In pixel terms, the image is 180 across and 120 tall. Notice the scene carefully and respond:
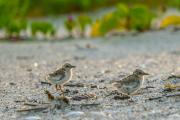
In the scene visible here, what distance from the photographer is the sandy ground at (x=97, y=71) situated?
6832mm

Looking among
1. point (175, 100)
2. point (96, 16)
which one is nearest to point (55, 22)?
point (96, 16)

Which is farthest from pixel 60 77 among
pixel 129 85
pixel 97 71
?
pixel 97 71

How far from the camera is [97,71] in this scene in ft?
34.8

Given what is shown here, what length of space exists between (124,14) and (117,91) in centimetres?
730

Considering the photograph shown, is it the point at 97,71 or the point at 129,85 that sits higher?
the point at 97,71

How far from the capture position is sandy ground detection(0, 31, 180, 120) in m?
6.83

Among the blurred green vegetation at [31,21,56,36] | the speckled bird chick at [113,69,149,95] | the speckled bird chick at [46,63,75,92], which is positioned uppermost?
the blurred green vegetation at [31,21,56,36]

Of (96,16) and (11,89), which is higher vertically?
(96,16)

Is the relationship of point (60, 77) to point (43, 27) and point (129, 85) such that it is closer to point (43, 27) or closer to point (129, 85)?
point (129, 85)

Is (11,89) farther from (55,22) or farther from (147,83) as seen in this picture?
(55,22)

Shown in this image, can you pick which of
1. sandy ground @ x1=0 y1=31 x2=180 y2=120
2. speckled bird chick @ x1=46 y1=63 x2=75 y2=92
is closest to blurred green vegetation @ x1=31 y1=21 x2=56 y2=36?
sandy ground @ x1=0 y1=31 x2=180 y2=120

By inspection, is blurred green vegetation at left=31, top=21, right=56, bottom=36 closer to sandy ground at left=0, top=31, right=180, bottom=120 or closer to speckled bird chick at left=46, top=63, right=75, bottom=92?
sandy ground at left=0, top=31, right=180, bottom=120

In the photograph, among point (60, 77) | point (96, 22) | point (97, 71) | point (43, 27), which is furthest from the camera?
point (96, 22)

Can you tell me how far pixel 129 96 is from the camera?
7.62 meters
